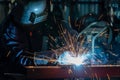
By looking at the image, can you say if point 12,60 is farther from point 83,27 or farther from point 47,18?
point 83,27

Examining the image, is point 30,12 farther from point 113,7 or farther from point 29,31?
point 113,7

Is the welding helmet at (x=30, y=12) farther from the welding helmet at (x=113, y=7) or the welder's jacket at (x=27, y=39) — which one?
the welding helmet at (x=113, y=7)

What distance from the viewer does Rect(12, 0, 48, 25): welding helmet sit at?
636 cm

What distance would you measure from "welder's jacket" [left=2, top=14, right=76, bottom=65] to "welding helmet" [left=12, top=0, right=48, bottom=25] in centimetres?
12

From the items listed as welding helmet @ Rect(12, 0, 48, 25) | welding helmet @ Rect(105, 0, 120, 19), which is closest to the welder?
welding helmet @ Rect(12, 0, 48, 25)

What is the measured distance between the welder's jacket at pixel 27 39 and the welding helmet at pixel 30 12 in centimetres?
12

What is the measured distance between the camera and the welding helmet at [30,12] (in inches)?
250

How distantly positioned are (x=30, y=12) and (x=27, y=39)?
650 mm

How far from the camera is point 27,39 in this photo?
6.12 m

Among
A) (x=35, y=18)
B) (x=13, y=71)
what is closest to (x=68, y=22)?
(x=35, y=18)

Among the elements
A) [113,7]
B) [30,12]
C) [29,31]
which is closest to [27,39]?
[29,31]

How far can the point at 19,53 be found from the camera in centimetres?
546

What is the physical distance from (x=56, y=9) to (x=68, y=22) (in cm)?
41

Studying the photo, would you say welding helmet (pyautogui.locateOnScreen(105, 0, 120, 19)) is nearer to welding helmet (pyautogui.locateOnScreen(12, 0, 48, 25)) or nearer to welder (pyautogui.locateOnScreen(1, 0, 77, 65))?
welder (pyautogui.locateOnScreen(1, 0, 77, 65))
